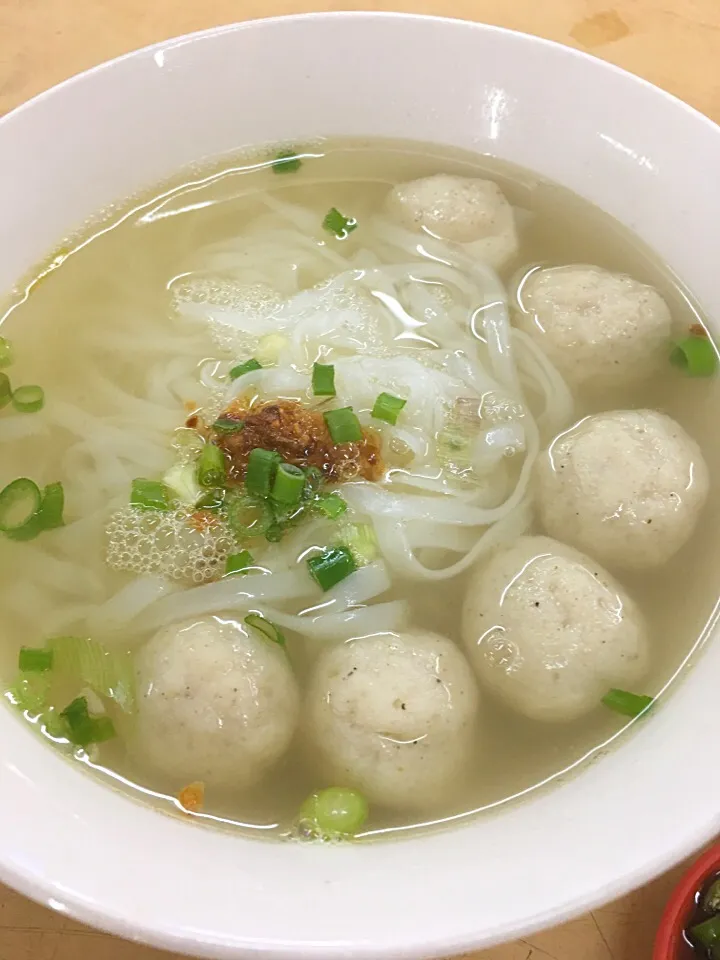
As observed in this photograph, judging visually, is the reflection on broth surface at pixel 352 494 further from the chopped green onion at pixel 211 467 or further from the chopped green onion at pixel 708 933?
the chopped green onion at pixel 708 933

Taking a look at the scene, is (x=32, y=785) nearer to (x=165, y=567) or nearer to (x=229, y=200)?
(x=165, y=567)

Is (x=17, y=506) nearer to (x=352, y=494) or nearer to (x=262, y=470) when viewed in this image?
(x=262, y=470)

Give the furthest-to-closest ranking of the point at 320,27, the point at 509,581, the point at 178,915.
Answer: the point at 320,27
the point at 509,581
the point at 178,915

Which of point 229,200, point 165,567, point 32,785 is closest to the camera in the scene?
point 32,785

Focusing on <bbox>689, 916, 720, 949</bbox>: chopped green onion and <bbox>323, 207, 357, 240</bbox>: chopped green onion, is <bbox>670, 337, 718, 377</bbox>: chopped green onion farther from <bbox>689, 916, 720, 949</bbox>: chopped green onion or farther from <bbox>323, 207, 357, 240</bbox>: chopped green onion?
<bbox>689, 916, 720, 949</bbox>: chopped green onion

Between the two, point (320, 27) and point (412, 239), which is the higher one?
point (320, 27)

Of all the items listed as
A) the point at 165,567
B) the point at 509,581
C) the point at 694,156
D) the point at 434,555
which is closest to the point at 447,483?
the point at 434,555

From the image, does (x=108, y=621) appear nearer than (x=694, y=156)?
Yes

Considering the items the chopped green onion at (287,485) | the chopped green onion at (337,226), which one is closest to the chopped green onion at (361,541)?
the chopped green onion at (287,485)
